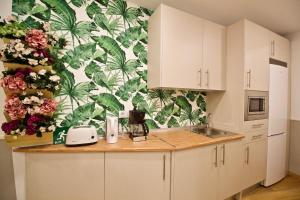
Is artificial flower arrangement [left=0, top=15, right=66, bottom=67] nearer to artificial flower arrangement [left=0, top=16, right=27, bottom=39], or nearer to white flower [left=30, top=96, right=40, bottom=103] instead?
artificial flower arrangement [left=0, top=16, right=27, bottom=39]

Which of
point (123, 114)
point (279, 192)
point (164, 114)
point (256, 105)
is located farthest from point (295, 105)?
point (123, 114)

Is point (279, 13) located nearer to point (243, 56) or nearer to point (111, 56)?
point (243, 56)

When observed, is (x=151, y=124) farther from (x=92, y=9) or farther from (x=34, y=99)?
(x=92, y=9)

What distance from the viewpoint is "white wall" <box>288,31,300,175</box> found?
103 inches

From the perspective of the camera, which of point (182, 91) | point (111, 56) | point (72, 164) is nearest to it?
point (72, 164)

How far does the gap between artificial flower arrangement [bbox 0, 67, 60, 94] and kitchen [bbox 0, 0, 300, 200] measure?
12cm

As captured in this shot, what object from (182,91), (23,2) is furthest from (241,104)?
(23,2)

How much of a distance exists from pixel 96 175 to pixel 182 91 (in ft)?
4.84

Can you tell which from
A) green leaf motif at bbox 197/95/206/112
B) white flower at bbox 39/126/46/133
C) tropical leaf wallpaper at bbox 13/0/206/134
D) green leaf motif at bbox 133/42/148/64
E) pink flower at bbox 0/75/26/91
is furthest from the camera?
green leaf motif at bbox 197/95/206/112

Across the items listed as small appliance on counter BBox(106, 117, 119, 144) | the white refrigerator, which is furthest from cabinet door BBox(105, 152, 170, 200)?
the white refrigerator

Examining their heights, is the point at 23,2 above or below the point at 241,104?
above

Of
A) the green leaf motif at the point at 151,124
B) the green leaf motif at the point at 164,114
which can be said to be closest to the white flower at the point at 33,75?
the green leaf motif at the point at 151,124

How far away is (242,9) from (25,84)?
2347mm

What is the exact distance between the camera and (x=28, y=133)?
1.17m
